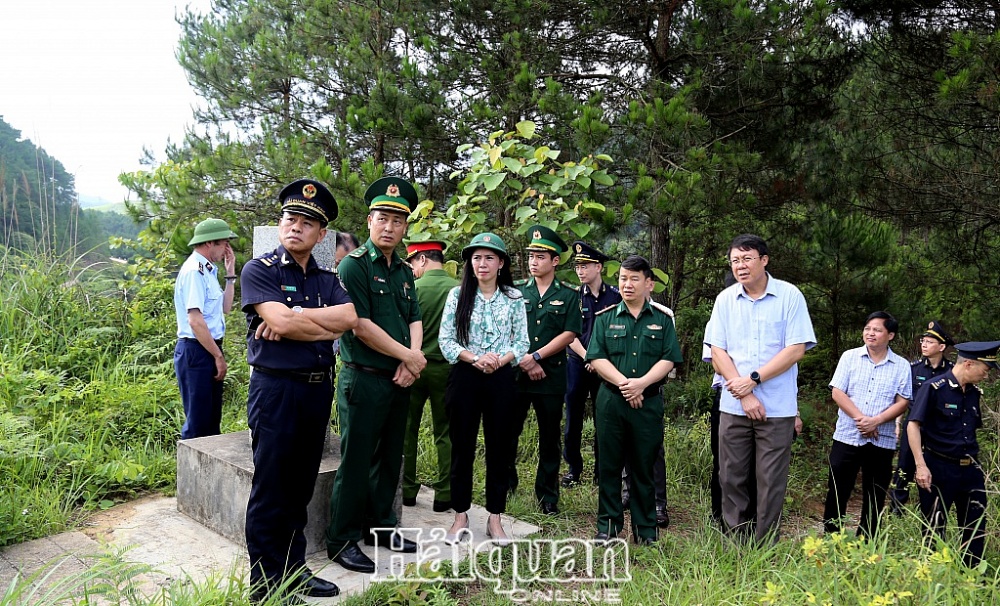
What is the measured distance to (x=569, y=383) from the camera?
17.3ft

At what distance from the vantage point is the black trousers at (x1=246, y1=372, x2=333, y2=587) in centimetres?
288

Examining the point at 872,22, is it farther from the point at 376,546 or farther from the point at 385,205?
the point at 376,546

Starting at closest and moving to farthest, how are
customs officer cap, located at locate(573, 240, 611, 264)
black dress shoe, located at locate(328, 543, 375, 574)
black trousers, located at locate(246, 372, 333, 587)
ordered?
black trousers, located at locate(246, 372, 333, 587)
black dress shoe, located at locate(328, 543, 375, 574)
customs officer cap, located at locate(573, 240, 611, 264)

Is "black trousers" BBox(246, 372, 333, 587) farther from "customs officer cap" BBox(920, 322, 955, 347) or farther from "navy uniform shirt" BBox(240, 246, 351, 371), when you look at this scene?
"customs officer cap" BBox(920, 322, 955, 347)

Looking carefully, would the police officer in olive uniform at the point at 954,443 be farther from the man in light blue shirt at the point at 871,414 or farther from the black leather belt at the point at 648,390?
the black leather belt at the point at 648,390

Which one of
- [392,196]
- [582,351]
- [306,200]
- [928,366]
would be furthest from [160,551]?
[928,366]

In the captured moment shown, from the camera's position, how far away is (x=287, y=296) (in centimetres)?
303

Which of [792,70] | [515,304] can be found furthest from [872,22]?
[515,304]

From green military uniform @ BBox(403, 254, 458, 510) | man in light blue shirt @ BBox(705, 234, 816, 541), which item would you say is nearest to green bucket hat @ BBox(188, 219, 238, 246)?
green military uniform @ BBox(403, 254, 458, 510)

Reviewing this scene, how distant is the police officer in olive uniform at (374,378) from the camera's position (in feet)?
11.1

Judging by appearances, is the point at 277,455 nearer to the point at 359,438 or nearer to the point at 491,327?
the point at 359,438

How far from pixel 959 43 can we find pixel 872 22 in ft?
4.93

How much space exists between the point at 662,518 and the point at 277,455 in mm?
2982

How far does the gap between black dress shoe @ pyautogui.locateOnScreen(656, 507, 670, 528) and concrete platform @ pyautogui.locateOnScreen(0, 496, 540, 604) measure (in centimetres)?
108
